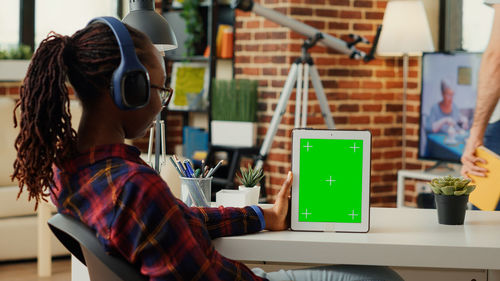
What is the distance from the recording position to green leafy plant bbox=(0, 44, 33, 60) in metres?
5.33

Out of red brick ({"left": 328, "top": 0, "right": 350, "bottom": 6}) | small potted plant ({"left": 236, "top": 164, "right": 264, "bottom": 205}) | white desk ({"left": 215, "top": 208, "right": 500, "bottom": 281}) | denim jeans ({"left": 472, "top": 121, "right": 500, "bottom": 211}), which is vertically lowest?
white desk ({"left": 215, "top": 208, "right": 500, "bottom": 281})

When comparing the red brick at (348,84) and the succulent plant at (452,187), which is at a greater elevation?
the red brick at (348,84)

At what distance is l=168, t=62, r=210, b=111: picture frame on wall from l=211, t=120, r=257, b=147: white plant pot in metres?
0.40

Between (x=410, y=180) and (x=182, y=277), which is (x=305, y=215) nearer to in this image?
(x=182, y=277)

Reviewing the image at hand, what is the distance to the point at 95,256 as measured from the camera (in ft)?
4.43

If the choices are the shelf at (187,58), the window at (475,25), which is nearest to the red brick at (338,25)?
the window at (475,25)

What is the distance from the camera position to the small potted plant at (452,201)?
1984 millimetres

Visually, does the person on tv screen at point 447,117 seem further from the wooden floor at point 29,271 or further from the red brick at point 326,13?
the wooden floor at point 29,271

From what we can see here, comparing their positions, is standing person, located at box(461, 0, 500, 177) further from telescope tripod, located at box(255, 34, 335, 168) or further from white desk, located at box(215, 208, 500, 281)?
telescope tripod, located at box(255, 34, 335, 168)

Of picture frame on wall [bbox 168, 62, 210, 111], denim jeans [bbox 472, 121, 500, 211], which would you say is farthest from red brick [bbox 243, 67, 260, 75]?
denim jeans [bbox 472, 121, 500, 211]

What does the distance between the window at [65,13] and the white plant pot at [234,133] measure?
148 centimetres

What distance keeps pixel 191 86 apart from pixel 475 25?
6.48 ft

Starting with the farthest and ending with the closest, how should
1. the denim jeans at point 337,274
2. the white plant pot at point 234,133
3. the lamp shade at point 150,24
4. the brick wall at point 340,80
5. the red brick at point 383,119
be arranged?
the red brick at point 383,119 < the white plant pot at point 234,133 < the brick wall at point 340,80 < the lamp shade at point 150,24 < the denim jeans at point 337,274

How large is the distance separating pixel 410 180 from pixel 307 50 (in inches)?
46.9
